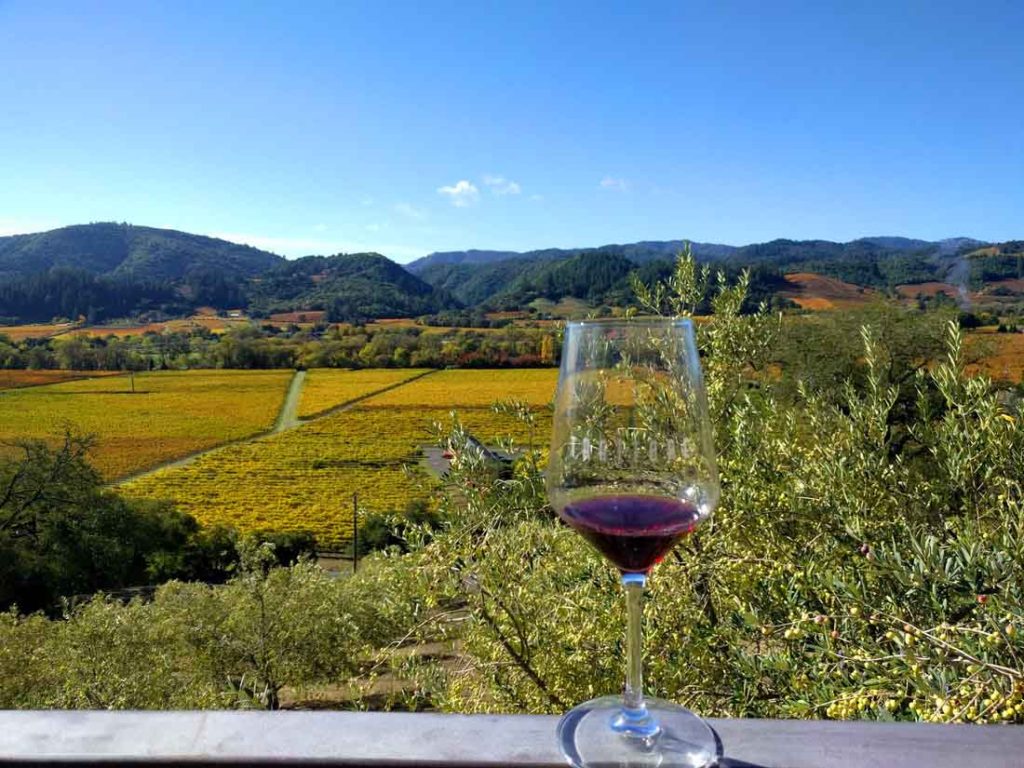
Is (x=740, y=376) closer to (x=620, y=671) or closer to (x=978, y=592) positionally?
(x=620, y=671)

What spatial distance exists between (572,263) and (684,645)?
115717mm

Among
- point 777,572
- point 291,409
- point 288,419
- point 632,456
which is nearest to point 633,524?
point 632,456

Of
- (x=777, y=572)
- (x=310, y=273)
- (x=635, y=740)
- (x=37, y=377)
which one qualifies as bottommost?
(x=37, y=377)

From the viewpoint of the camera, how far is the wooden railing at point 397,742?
32.2 inches

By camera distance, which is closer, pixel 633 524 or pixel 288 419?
pixel 633 524

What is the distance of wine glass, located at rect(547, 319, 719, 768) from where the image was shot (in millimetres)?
924

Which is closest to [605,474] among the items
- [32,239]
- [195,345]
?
[195,345]

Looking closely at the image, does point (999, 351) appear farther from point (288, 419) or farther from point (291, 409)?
point (291, 409)

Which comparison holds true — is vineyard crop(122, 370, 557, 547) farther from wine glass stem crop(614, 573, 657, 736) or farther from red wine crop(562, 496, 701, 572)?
wine glass stem crop(614, 573, 657, 736)

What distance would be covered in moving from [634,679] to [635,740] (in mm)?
82

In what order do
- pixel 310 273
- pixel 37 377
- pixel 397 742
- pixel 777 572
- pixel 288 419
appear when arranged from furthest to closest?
pixel 310 273 → pixel 37 377 → pixel 288 419 → pixel 777 572 → pixel 397 742

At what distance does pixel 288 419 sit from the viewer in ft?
198

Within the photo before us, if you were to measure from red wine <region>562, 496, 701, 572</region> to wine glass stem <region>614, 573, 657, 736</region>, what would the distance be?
6 cm

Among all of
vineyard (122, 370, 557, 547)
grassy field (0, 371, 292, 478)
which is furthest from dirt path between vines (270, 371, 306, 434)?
vineyard (122, 370, 557, 547)
